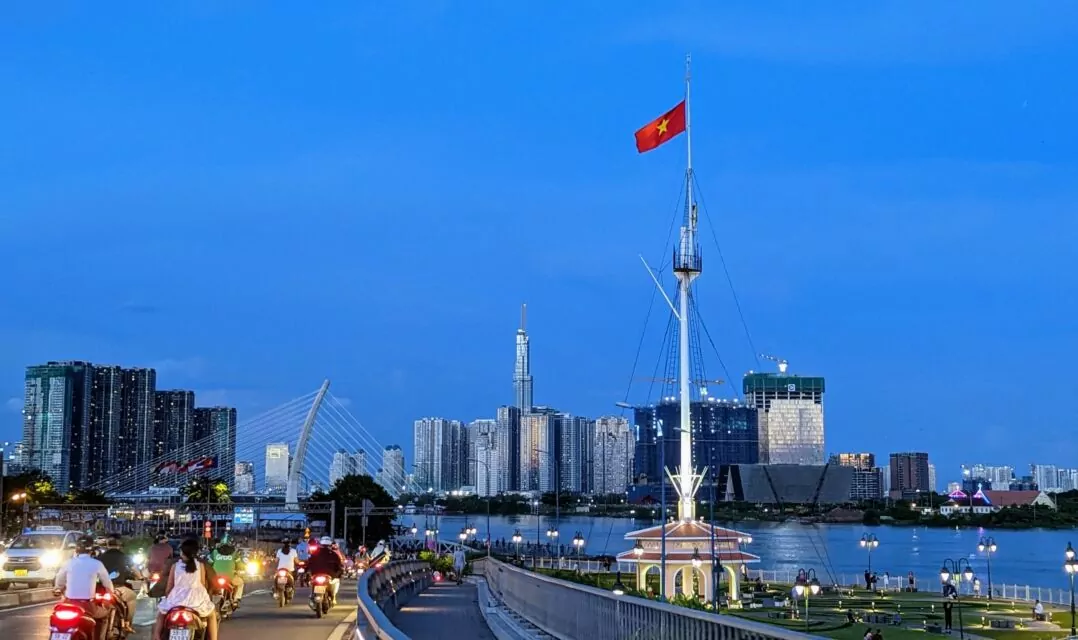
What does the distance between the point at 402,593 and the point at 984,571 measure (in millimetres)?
126566

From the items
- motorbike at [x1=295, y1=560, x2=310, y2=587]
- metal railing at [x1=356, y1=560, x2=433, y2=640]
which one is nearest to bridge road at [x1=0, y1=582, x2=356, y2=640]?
motorbike at [x1=295, y1=560, x2=310, y2=587]

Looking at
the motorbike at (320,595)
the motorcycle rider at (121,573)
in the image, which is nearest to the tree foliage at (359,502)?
the motorbike at (320,595)

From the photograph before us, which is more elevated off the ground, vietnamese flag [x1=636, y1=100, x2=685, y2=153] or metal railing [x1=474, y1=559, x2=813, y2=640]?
vietnamese flag [x1=636, y1=100, x2=685, y2=153]

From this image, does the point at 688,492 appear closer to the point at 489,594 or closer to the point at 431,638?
the point at 489,594

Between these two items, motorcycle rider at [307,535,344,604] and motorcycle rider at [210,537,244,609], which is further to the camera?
motorcycle rider at [307,535,344,604]

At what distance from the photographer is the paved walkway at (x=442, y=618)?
29.4m

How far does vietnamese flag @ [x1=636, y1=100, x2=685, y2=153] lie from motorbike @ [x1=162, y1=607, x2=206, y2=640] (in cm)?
3794

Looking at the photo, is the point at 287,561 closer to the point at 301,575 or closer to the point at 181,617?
the point at 301,575

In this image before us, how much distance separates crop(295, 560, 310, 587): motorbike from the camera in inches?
1170

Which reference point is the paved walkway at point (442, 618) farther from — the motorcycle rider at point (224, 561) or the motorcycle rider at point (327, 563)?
the motorcycle rider at point (224, 561)

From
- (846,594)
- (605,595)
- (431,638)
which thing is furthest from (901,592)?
(605,595)

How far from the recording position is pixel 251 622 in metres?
23.6

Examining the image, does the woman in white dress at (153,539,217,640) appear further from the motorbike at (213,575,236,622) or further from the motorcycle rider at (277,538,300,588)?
the motorcycle rider at (277,538,300,588)

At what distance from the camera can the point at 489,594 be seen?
124 ft
